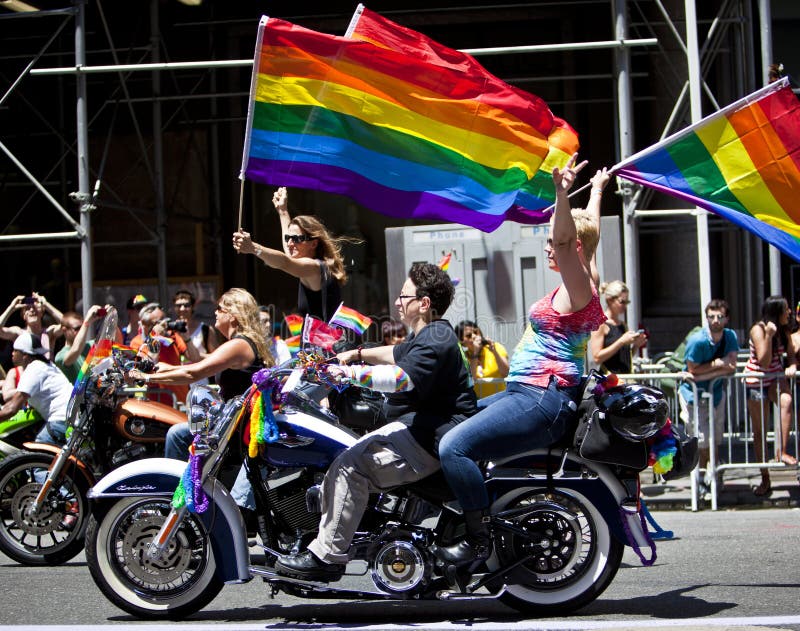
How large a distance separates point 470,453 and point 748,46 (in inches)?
427

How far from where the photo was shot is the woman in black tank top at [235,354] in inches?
278

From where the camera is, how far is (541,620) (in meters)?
5.91

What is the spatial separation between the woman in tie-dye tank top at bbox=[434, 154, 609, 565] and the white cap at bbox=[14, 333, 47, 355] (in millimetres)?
4683

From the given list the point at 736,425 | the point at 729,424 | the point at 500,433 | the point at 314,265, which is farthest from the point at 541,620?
the point at 736,425

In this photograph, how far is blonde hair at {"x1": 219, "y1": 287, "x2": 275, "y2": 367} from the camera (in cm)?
732

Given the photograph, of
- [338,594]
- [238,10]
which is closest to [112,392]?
[338,594]

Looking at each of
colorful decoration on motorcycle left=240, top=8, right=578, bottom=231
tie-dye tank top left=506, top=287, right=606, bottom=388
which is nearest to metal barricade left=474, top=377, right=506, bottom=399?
colorful decoration on motorcycle left=240, top=8, right=578, bottom=231

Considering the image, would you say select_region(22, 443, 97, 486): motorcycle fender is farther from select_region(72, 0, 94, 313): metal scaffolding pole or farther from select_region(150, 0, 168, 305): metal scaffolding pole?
select_region(150, 0, 168, 305): metal scaffolding pole

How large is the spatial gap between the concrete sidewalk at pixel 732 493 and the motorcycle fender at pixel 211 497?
16.7 ft

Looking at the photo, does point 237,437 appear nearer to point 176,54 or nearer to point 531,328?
point 531,328

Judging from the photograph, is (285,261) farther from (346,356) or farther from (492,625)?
(492,625)

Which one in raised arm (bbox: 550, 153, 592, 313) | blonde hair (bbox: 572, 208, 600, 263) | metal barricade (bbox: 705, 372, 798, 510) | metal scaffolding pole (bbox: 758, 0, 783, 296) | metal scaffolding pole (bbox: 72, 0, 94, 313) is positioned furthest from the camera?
metal scaffolding pole (bbox: 758, 0, 783, 296)

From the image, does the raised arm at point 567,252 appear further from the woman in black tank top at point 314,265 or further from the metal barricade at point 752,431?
the metal barricade at point 752,431

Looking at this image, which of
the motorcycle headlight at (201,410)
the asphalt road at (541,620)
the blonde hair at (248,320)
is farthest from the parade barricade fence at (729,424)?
the motorcycle headlight at (201,410)
